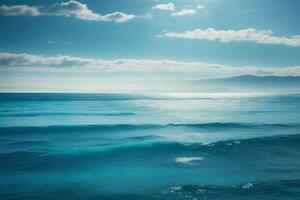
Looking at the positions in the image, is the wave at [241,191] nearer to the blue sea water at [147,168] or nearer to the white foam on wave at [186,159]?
the blue sea water at [147,168]

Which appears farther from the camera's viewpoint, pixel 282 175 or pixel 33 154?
pixel 33 154

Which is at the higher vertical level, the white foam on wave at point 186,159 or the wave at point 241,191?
the wave at point 241,191

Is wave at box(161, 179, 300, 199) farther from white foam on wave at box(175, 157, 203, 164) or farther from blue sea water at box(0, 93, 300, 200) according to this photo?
white foam on wave at box(175, 157, 203, 164)

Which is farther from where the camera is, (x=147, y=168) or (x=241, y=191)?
(x=147, y=168)

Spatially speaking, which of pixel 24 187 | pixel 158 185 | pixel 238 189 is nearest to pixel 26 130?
pixel 24 187

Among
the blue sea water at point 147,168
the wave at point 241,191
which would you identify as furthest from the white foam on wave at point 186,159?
the wave at point 241,191

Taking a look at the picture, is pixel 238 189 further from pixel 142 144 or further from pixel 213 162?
pixel 142 144

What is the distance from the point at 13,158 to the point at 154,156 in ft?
32.9

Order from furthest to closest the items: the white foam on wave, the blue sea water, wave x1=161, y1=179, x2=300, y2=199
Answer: the white foam on wave < the blue sea water < wave x1=161, y1=179, x2=300, y2=199

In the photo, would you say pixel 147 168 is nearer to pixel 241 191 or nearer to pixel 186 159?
pixel 186 159

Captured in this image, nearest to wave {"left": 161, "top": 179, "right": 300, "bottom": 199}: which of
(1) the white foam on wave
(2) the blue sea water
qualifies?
(2) the blue sea water

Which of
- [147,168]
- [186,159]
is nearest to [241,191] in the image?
[147,168]

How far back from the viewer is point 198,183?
50.7ft

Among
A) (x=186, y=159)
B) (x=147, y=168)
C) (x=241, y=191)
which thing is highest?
(x=241, y=191)
